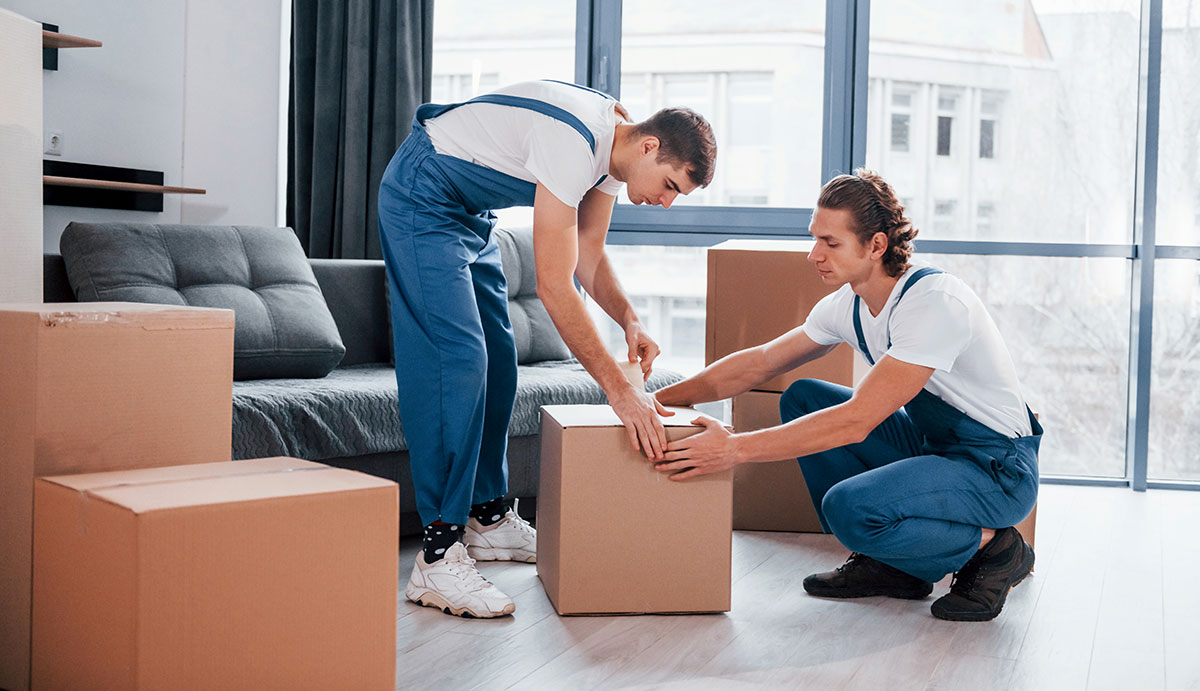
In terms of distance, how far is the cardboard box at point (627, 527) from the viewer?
6.24 ft

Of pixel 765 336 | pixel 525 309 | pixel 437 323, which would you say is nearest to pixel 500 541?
pixel 437 323

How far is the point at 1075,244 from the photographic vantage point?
3662 millimetres

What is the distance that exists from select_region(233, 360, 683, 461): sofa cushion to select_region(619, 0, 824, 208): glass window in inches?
62.9

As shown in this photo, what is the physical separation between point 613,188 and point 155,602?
4.09 feet

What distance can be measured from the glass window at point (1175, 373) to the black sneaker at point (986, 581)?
1.92 meters

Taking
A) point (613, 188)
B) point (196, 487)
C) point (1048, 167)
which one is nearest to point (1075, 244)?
point (1048, 167)

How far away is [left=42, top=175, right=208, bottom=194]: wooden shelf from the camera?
3188mm

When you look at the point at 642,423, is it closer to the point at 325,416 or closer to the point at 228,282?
the point at 325,416

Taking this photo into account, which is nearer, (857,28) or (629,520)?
(629,520)

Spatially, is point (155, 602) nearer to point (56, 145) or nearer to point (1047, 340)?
point (56, 145)

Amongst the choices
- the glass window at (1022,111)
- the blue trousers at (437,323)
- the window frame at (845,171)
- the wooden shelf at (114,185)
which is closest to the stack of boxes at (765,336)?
the blue trousers at (437,323)

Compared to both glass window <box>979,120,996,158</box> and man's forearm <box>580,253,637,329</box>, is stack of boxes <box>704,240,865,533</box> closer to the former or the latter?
man's forearm <box>580,253,637,329</box>

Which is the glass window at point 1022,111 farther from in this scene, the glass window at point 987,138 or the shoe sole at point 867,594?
the shoe sole at point 867,594

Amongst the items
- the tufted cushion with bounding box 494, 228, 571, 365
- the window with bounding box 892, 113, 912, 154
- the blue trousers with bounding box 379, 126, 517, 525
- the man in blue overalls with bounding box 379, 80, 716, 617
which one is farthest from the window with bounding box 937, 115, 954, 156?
the blue trousers with bounding box 379, 126, 517, 525
